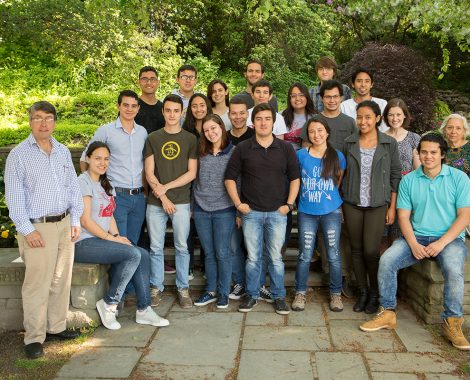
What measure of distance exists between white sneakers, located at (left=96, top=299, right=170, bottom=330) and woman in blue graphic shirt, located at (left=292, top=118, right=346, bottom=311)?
1.17 m

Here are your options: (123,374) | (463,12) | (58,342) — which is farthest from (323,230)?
(463,12)

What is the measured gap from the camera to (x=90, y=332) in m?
4.05

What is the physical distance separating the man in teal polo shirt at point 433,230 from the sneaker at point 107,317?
197 centimetres

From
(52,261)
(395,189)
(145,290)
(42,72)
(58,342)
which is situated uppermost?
(42,72)

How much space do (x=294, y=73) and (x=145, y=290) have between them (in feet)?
31.6

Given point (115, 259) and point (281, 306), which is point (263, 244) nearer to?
point (281, 306)

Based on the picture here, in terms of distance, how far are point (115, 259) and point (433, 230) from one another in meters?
2.51

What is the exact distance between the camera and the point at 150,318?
165 inches

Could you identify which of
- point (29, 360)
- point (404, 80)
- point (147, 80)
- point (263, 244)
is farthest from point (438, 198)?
point (404, 80)

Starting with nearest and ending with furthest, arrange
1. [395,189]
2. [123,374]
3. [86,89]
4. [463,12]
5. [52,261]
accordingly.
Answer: [123,374]
[52,261]
[395,189]
[463,12]
[86,89]

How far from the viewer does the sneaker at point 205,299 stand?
460 cm

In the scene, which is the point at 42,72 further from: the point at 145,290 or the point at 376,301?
the point at 376,301

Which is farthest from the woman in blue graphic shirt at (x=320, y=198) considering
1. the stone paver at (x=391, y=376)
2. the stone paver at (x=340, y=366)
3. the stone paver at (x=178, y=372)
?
the stone paver at (x=178, y=372)

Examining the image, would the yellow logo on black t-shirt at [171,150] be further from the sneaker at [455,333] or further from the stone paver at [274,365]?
the sneaker at [455,333]
